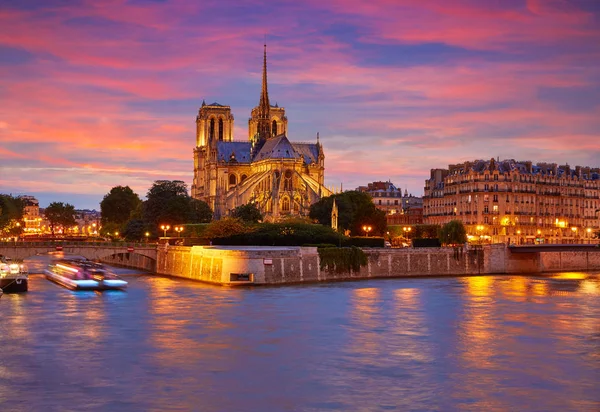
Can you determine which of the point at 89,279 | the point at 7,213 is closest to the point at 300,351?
the point at 89,279

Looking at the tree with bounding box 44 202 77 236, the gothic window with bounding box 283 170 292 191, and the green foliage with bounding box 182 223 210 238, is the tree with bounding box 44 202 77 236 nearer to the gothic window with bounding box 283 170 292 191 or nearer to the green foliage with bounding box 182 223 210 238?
the gothic window with bounding box 283 170 292 191

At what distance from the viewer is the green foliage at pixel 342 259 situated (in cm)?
6178

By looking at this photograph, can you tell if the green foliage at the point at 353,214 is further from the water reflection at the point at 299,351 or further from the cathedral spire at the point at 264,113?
the cathedral spire at the point at 264,113

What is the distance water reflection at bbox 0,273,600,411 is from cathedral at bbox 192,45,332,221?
6761 centimetres

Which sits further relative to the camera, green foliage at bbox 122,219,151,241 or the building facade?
the building facade

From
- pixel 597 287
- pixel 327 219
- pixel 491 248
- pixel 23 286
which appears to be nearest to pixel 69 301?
pixel 23 286

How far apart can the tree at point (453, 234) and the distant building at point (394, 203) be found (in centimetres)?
4205

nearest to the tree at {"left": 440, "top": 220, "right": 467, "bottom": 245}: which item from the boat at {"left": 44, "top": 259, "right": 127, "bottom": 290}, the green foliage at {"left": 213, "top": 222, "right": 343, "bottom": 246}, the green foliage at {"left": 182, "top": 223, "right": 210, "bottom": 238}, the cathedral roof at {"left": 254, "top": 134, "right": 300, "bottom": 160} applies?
the green foliage at {"left": 213, "top": 222, "right": 343, "bottom": 246}

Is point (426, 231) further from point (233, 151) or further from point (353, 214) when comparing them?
point (233, 151)

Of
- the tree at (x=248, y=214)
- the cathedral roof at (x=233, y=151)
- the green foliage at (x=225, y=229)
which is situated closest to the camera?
the green foliage at (x=225, y=229)

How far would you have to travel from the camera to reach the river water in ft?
81.1

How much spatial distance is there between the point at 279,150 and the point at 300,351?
95013mm

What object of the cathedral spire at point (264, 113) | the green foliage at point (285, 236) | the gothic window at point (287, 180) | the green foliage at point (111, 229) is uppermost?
the cathedral spire at point (264, 113)

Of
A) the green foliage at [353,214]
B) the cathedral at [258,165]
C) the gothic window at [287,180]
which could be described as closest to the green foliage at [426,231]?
the green foliage at [353,214]
